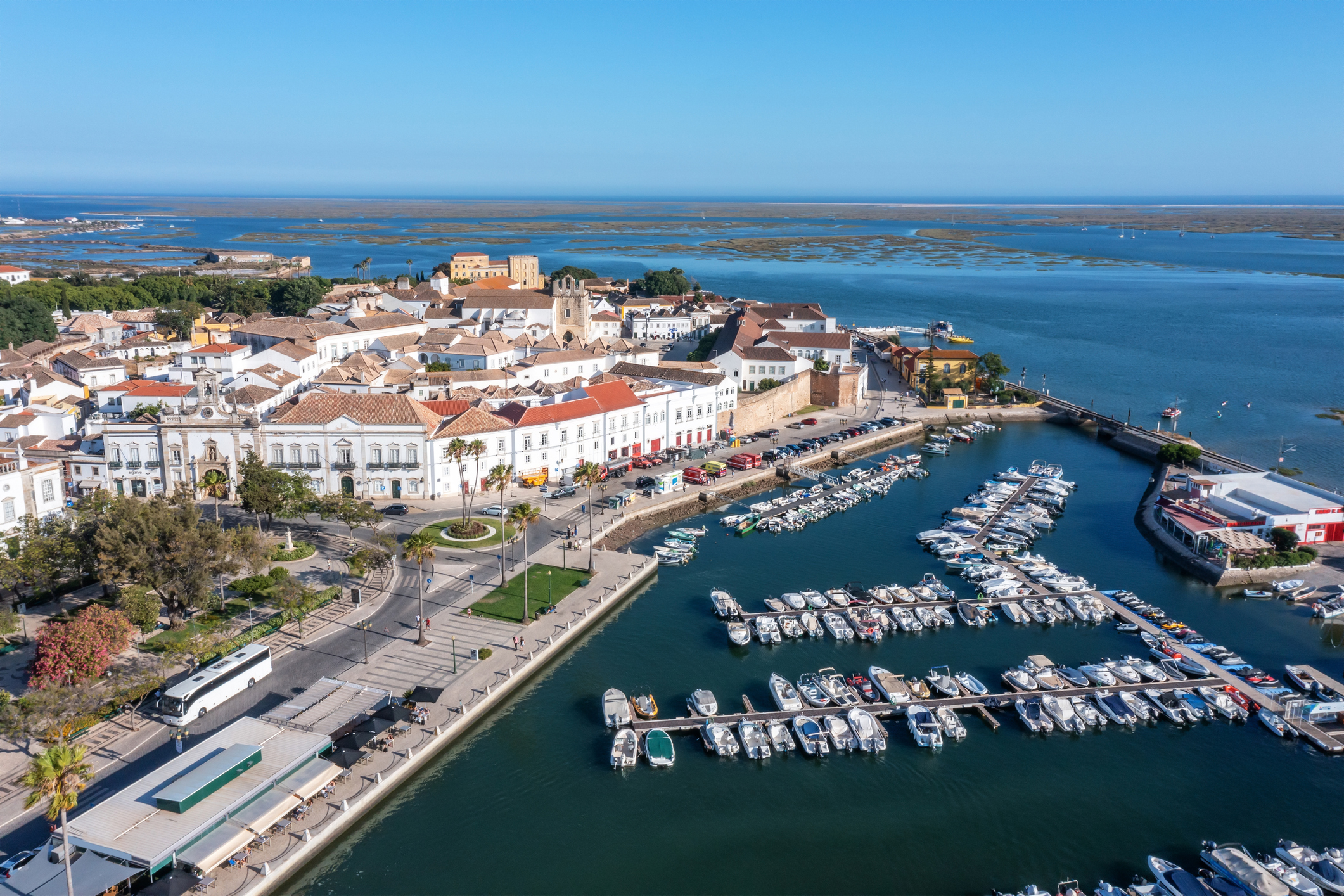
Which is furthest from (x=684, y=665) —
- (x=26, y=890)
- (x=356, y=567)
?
(x=26, y=890)

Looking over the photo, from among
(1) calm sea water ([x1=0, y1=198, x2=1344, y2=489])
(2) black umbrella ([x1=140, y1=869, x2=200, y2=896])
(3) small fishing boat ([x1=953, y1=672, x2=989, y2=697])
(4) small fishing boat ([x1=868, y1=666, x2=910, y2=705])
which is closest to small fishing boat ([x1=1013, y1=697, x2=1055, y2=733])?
(3) small fishing boat ([x1=953, y1=672, x2=989, y2=697])

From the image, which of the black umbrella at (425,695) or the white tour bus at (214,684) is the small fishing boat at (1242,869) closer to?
the black umbrella at (425,695)

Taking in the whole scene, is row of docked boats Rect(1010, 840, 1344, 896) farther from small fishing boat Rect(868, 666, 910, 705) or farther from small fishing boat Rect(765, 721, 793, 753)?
small fishing boat Rect(868, 666, 910, 705)

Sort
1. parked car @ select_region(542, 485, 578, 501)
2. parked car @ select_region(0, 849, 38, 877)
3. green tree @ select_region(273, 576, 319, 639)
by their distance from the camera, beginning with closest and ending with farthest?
1. parked car @ select_region(0, 849, 38, 877)
2. green tree @ select_region(273, 576, 319, 639)
3. parked car @ select_region(542, 485, 578, 501)

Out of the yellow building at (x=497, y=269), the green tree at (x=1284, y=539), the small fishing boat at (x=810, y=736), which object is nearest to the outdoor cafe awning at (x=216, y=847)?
the small fishing boat at (x=810, y=736)

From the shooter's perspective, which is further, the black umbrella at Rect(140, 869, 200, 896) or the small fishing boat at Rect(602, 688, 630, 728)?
the small fishing boat at Rect(602, 688, 630, 728)
